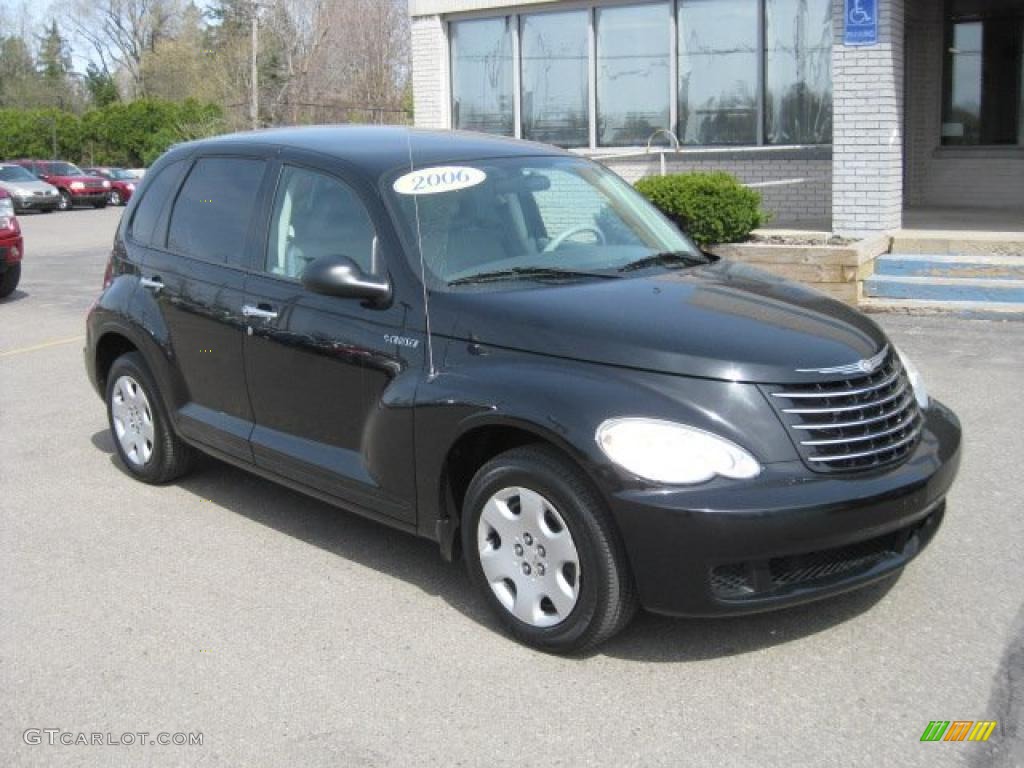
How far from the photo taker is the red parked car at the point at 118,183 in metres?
40.0

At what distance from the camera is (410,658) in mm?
4270

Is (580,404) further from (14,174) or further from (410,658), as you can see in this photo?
(14,174)

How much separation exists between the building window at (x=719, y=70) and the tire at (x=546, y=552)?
11.2 meters

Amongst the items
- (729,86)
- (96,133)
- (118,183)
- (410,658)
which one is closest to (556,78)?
(729,86)

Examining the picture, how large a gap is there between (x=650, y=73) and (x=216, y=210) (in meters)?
10.2

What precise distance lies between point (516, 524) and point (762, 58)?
446 inches

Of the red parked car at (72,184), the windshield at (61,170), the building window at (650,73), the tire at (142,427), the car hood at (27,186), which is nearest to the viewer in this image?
the tire at (142,427)

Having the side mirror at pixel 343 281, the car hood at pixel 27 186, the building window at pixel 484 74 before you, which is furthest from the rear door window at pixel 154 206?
the car hood at pixel 27 186

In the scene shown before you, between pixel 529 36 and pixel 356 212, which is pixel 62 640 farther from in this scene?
pixel 529 36

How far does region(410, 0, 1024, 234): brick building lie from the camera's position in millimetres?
14188

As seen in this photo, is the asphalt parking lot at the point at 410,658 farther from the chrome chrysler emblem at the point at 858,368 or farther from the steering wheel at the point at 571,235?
the steering wheel at the point at 571,235

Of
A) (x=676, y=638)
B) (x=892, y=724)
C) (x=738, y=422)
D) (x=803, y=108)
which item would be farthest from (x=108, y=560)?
(x=803, y=108)

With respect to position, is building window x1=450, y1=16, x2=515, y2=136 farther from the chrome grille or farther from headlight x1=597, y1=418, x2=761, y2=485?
headlight x1=597, y1=418, x2=761, y2=485

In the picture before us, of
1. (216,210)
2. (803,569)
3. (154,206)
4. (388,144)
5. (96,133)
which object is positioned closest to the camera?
(803,569)
